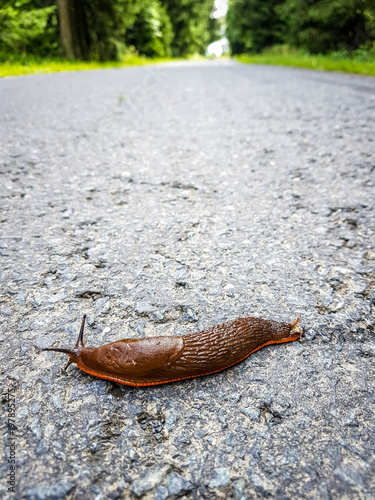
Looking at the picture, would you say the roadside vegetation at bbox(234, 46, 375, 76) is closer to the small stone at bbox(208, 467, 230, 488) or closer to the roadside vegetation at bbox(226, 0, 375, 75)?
the roadside vegetation at bbox(226, 0, 375, 75)

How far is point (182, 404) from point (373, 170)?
2.54 meters

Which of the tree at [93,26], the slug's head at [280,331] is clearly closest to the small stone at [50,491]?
the slug's head at [280,331]

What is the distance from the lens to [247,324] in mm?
1336

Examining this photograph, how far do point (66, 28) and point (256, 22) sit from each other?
15556mm

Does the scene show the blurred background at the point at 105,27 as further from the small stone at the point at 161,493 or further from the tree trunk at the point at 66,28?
the small stone at the point at 161,493

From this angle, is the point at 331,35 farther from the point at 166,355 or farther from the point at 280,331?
the point at 166,355

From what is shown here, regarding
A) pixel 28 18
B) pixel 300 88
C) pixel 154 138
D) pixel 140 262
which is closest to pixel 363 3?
pixel 300 88

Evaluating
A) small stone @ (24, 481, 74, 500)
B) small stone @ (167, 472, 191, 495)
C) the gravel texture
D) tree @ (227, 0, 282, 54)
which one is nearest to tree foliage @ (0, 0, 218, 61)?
the gravel texture

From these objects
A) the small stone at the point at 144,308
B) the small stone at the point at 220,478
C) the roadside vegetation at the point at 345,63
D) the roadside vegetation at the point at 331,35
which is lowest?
the small stone at the point at 220,478

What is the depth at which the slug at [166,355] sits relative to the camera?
1.16 meters

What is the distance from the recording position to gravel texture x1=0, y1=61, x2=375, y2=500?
945 mm

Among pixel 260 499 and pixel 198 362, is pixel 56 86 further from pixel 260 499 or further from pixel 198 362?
pixel 260 499

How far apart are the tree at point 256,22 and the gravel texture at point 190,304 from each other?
24.9m

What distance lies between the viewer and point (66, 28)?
13.6 meters
